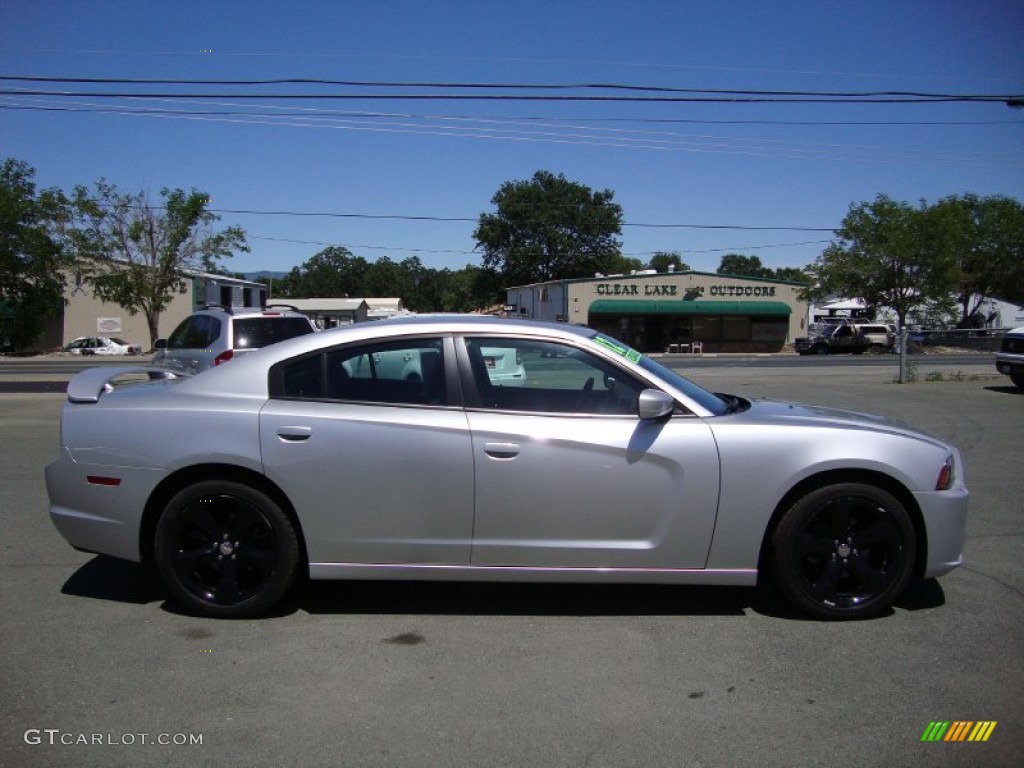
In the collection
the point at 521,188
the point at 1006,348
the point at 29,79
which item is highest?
the point at 521,188

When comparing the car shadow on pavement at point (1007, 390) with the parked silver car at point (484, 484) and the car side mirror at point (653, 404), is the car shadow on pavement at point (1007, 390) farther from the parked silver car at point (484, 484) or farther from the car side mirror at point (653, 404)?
the car side mirror at point (653, 404)

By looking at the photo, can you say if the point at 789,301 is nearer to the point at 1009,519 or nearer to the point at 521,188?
the point at 521,188

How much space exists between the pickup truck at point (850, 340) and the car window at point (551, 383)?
153ft

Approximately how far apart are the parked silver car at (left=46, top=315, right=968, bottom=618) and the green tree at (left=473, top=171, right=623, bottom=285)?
264 ft

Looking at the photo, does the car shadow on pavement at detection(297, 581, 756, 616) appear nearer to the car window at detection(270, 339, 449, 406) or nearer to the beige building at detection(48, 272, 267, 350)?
the car window at detection(270, 339, 449, 406)

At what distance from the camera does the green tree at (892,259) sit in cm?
4862

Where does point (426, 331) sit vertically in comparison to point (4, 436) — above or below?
above

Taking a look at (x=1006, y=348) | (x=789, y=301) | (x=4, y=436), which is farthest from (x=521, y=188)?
(x=4, y=436)

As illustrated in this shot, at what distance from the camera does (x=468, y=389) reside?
166 inches

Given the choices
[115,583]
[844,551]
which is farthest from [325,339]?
[844,551]

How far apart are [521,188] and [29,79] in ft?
236

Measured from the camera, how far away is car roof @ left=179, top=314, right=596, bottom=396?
4.32 m

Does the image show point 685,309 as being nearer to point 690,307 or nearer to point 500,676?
point 690,307

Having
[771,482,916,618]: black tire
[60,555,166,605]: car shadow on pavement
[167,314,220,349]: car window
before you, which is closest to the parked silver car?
[771,482,916,618]: black tire
